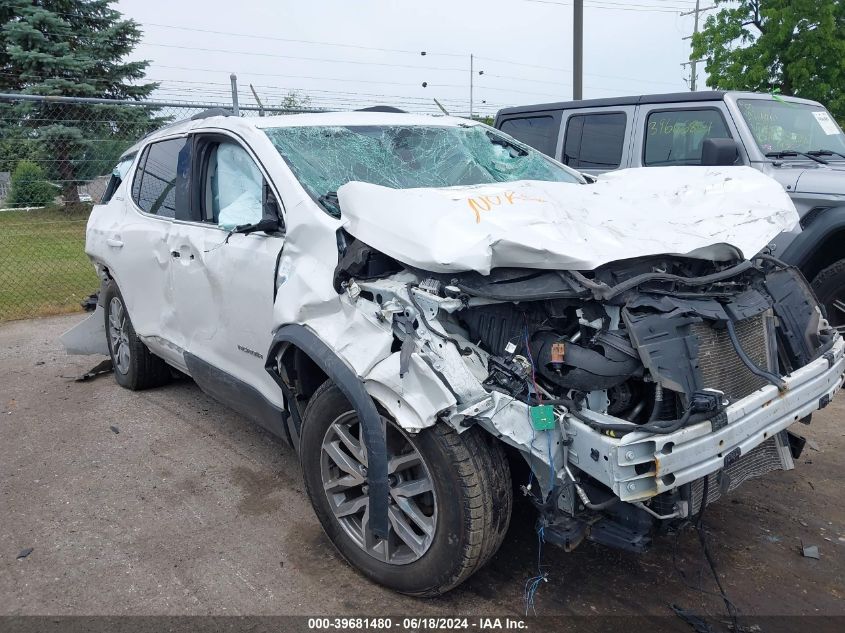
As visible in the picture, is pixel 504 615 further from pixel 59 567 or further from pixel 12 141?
pixel 12 141

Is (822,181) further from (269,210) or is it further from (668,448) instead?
(269,210)

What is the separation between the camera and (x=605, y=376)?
235 centimetres

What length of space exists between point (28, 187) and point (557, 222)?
25.2ft

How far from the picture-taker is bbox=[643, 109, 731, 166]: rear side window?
5914 millimetres

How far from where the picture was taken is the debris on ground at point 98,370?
233 inches

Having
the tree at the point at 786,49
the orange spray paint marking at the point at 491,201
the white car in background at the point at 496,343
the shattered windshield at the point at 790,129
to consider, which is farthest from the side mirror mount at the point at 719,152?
the tree at the point at 786,49

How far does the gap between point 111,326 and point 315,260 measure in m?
3.32

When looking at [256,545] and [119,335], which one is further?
[119,335]

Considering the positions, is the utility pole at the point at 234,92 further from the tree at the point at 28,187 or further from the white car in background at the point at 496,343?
the white car in background at the point at 496,343

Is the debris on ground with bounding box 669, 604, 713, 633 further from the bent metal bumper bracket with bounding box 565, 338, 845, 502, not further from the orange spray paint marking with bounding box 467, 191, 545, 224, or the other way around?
the orange spray paint marking with bounding box 467, 191, 545, 224

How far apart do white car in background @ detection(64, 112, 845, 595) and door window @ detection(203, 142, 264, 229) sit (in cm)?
2

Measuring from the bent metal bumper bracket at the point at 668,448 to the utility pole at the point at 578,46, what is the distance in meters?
9.24

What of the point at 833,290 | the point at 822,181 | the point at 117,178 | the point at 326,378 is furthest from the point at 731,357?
the point at 117,178

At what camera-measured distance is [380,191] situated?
2.89m
